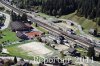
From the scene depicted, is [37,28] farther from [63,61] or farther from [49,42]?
[63,61]

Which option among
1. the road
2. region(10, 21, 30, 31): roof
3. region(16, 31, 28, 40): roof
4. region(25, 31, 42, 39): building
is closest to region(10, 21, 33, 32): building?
region(10, 21, 30, 31): roof

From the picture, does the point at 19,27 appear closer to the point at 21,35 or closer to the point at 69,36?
the point at 21,35

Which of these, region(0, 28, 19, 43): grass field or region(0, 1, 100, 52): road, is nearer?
region(0, 1, 100, 52): road

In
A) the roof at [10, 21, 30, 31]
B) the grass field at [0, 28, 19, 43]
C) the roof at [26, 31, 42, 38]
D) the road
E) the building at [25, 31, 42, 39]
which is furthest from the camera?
the roof at [10, 21, 30, 31]

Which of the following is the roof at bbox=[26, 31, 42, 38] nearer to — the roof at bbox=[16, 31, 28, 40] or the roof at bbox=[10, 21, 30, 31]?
the roof at bbox=[16, 31, 28, 40]

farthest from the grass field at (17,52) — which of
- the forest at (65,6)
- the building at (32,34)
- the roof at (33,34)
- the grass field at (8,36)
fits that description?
the forest at (65,6)

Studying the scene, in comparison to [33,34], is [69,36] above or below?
below

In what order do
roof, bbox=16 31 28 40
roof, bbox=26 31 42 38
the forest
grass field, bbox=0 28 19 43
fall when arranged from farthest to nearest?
the forest, roof, bbox=26 31 42 38, roof, bbox=16 31 28 40, grass field, bbox=0 28 19 43

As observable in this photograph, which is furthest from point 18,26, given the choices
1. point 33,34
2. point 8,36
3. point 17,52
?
point 17,52

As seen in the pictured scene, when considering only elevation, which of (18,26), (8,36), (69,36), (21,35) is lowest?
(69,36)
